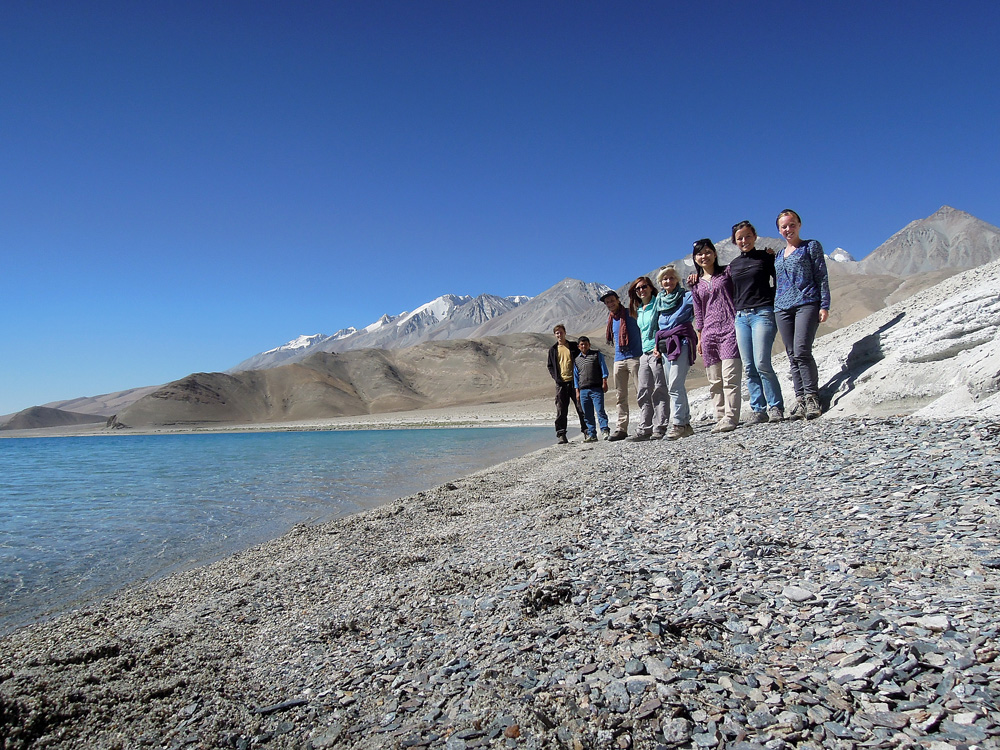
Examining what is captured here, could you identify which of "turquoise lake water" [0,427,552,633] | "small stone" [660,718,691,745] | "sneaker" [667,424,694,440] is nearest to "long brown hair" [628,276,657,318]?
"sneaker" [667,424,694,440]

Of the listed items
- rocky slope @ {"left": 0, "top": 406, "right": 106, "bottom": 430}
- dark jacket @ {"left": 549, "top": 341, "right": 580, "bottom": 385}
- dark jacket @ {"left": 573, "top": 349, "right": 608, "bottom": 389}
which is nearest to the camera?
dark jacket @ {"left": 573, "top": 349, "right": 608, "bottom": 389}

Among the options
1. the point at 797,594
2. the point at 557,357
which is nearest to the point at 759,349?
the point at 797,594

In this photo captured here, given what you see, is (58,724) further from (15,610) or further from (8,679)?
(15,610)

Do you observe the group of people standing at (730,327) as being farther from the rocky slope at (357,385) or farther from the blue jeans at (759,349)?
the rocky slope at (357,385)

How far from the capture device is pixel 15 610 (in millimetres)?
5027

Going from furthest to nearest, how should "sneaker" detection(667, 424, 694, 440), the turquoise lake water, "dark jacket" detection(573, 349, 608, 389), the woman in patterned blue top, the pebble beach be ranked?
"dark jacket" detection(573, 349, 608, 389)
"sneaker" detection(667, 424, 694, 440)
the woman in patterned blue top
the turquoise lake water
the pebble beach

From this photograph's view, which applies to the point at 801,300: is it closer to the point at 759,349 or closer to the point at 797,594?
the point at 759,349

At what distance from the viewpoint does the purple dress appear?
7.84 metres

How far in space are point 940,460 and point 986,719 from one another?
3044 millimetres

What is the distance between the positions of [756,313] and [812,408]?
4.87 feet

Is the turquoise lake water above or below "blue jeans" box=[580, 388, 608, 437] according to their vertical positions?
below

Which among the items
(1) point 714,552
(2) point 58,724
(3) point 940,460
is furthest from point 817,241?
(2) point 58,724

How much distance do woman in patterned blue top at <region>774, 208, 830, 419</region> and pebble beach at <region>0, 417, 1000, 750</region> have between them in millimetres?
2274

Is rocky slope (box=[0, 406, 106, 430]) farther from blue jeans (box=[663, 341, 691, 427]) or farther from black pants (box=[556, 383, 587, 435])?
blue jeans (box=[663, 341, 691, 427])
